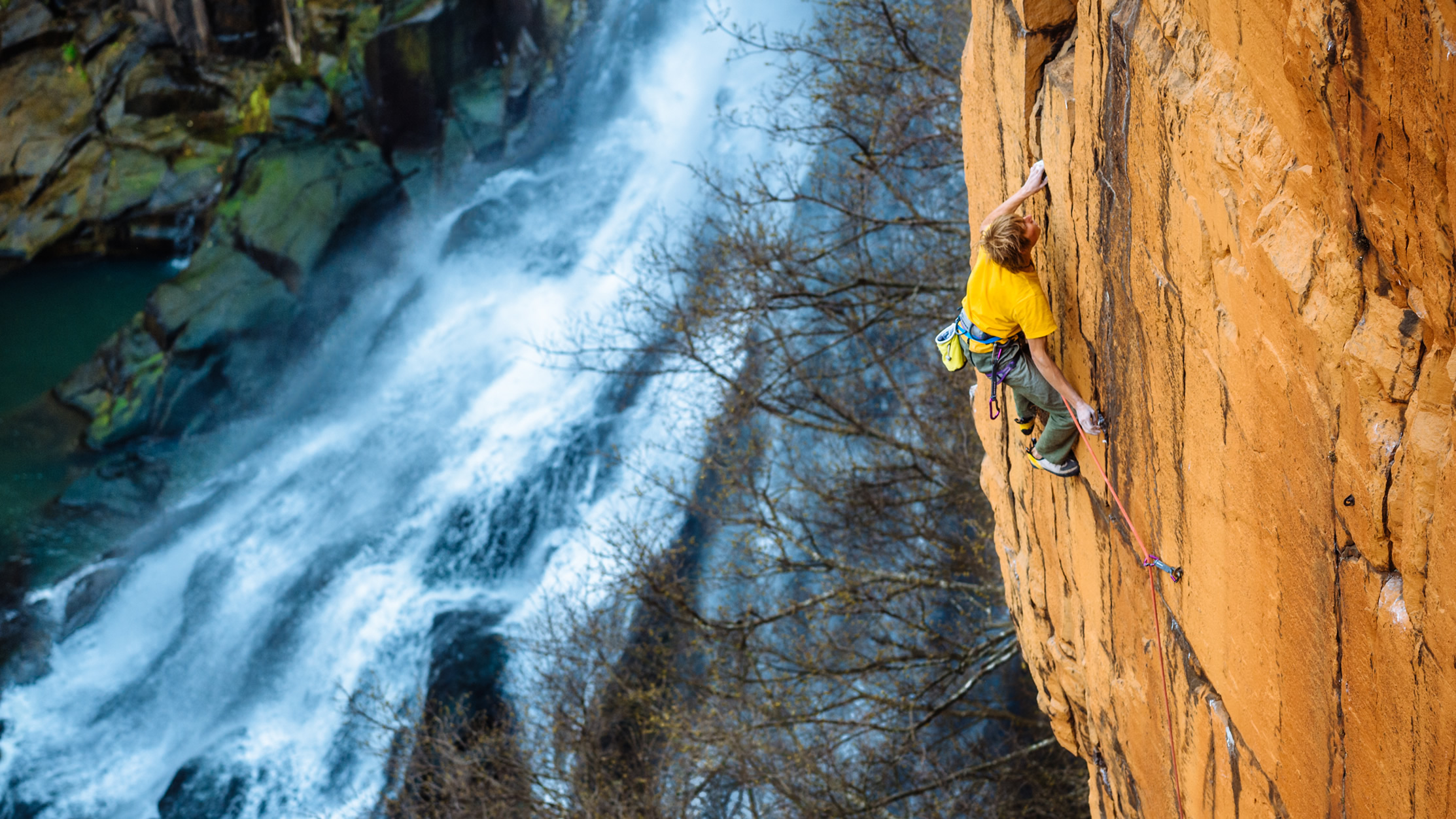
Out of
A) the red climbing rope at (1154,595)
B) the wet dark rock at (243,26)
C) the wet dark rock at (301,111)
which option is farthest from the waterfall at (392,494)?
the red climbing rope at (1154,595)

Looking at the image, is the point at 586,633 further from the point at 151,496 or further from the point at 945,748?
the point at 151,496

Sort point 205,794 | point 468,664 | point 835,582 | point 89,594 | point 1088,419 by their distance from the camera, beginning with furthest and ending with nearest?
1. point 89,594
2. point 468,664
3. point 205,794
4. point 835,582
5. point 1088,419

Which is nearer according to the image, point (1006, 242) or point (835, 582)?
point (1006, 242)

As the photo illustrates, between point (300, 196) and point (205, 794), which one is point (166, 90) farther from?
point (205, 794)

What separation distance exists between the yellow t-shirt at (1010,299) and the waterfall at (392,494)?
27.7ft

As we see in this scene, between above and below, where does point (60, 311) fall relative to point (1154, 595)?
above

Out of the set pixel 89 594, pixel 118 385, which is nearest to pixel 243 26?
pixel 118 385

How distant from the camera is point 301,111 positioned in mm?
18672

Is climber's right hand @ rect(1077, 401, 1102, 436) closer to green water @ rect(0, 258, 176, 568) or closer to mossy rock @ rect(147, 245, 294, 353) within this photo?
green water @ rect(0, 258, 176, 568)

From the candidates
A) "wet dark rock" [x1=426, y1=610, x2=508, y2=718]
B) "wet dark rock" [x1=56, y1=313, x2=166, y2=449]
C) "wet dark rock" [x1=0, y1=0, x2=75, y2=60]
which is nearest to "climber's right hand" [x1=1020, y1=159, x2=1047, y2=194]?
"wet dark rock" [x1=426, y1=610, x2=508, y2=718]

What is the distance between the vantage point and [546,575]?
13438 mm

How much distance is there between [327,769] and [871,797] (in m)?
6.33

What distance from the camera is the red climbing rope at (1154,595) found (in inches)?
161

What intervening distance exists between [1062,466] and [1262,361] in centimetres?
174
